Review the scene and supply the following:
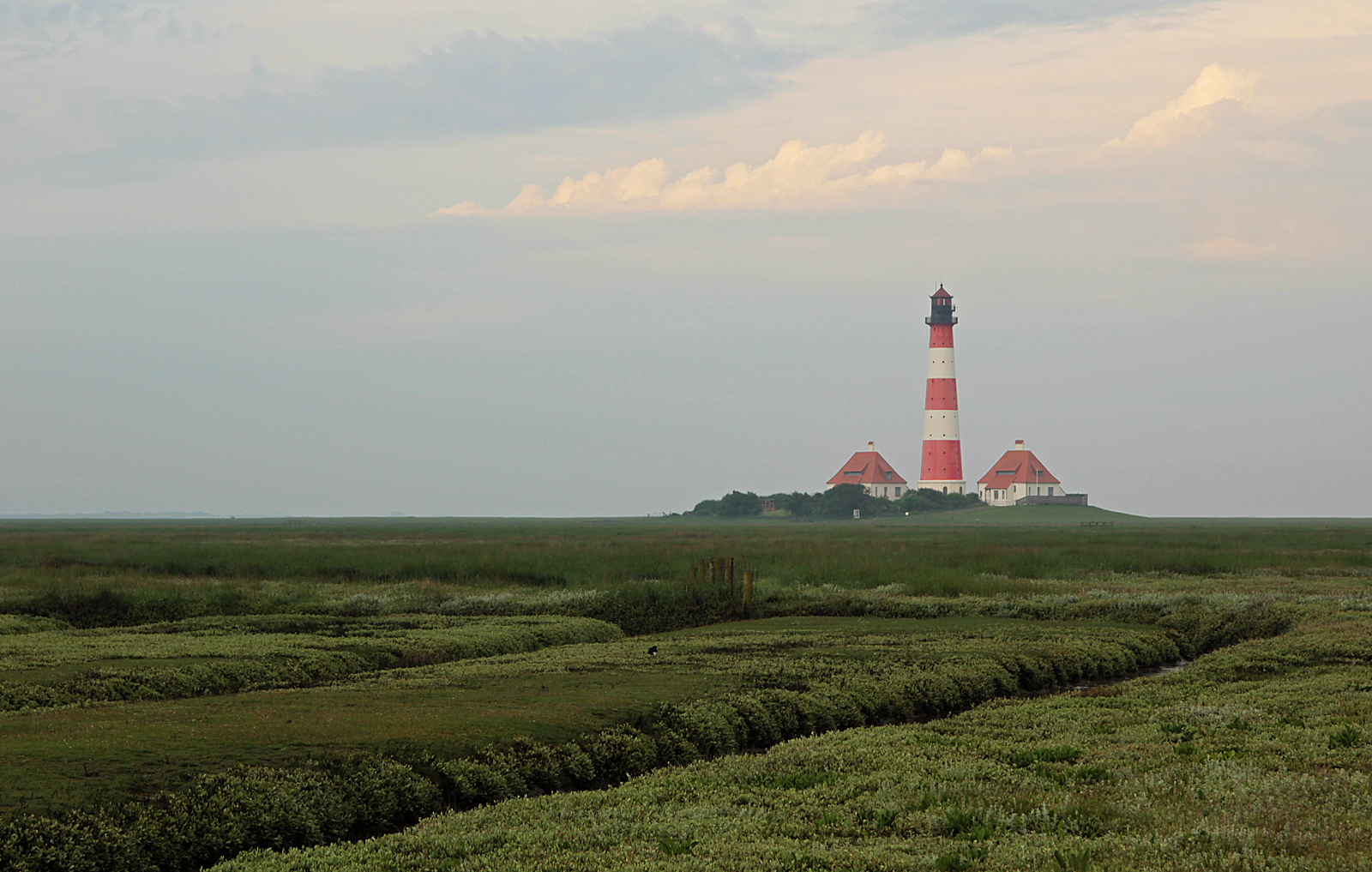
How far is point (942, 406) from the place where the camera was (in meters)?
135

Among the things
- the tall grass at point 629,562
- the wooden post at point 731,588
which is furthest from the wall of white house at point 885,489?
the wooden post at point 731,588

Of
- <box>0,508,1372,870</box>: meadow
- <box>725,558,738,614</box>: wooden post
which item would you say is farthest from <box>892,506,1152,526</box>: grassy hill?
<box>0,508,1372,870</box>: meadow

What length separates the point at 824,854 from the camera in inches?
393

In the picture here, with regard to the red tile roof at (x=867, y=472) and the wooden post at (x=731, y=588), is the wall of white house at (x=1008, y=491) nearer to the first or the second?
the red tile roof at (x=867, y=472)

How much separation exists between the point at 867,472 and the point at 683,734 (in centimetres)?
14888

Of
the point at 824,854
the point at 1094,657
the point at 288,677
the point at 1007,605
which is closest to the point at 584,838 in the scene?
Answer: the point at 824,854

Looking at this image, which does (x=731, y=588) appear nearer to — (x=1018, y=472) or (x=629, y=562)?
(x=629, y=562)

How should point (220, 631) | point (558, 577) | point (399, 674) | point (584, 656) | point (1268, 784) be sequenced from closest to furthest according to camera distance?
point (1268, 784) < point (399, 674) < point (584, 656) < point (220, 631) < point (558, 577)

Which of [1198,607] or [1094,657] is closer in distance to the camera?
[1094,657]

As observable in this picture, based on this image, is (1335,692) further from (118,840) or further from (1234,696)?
(118,840)

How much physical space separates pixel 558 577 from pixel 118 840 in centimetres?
4191

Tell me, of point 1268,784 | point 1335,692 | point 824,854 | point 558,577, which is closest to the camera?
point 824,854

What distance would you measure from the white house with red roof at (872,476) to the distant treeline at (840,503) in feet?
7.15

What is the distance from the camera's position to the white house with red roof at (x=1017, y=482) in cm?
15438
